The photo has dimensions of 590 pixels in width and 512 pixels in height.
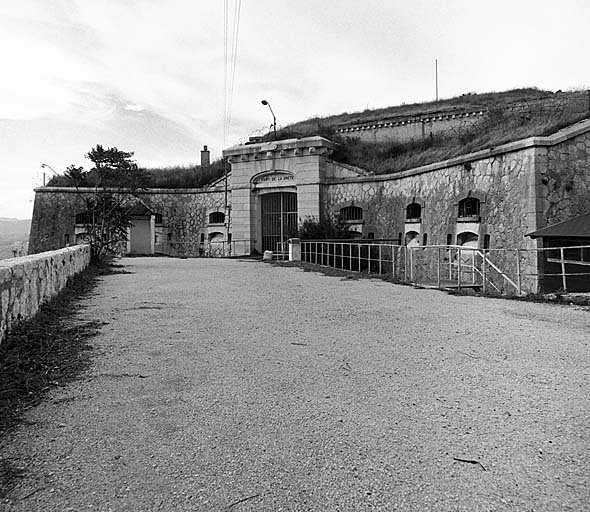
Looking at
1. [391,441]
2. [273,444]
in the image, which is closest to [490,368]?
[391,441]

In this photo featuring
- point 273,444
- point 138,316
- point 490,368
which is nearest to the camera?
point 273,444

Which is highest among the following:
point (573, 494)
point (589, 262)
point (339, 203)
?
point (339, 203)

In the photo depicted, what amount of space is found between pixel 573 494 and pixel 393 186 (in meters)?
19.7

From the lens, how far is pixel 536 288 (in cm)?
1205

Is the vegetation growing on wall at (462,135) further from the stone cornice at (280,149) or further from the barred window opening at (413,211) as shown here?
the barred window opening at (413,211)

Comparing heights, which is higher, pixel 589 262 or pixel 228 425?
pixel 589 262

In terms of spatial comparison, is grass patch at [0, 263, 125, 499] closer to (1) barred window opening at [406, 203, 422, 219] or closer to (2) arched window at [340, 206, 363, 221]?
(1) barred window opening at [406, 203, 422, 219]

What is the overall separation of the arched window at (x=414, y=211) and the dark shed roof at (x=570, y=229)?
7591 millimetres

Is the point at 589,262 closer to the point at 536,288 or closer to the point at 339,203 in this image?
the point at 536,288

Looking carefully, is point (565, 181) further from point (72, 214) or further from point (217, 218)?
point (72, 214)

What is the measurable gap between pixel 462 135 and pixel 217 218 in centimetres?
1394

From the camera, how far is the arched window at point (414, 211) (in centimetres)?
1935

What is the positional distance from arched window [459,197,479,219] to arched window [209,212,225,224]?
15.3 metres

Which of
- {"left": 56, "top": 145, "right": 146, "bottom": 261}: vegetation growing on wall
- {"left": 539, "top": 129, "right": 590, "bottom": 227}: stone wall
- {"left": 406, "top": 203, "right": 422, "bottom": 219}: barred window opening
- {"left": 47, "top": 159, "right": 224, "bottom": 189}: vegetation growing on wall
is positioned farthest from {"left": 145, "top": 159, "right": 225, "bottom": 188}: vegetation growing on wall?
{"left": 539, "top": 129, "right": 590, "bottom": 227}: stone wall
